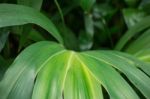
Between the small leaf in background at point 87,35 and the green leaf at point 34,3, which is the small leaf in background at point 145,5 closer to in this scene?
the small leaf in background at point 87,35

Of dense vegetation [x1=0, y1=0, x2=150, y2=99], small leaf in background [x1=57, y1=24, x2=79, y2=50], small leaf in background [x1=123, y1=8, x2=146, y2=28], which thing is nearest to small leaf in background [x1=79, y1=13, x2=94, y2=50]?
small leaf in background [x1=57, y1=24, x2=79, y2=50]

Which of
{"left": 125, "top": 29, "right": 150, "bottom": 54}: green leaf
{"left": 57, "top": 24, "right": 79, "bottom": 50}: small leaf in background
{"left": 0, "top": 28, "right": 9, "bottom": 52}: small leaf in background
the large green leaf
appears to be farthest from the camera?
{"left": 57, "top": 24, "right": 79, "bottom": 50}: small leaf in background

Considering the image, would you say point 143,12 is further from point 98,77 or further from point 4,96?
point 4,96

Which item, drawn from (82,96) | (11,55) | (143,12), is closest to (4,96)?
(82,96)

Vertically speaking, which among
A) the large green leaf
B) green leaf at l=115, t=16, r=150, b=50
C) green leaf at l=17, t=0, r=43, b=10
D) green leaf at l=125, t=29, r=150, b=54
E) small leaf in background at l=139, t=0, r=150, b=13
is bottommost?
the large green leaf

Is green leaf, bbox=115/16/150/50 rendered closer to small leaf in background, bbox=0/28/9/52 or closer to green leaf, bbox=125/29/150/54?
green leaf, bbox=125/29/150/54

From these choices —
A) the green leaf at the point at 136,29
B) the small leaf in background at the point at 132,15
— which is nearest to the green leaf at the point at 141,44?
the green leaf at the point at 136,29

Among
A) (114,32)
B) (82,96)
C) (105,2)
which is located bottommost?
(82,96)
